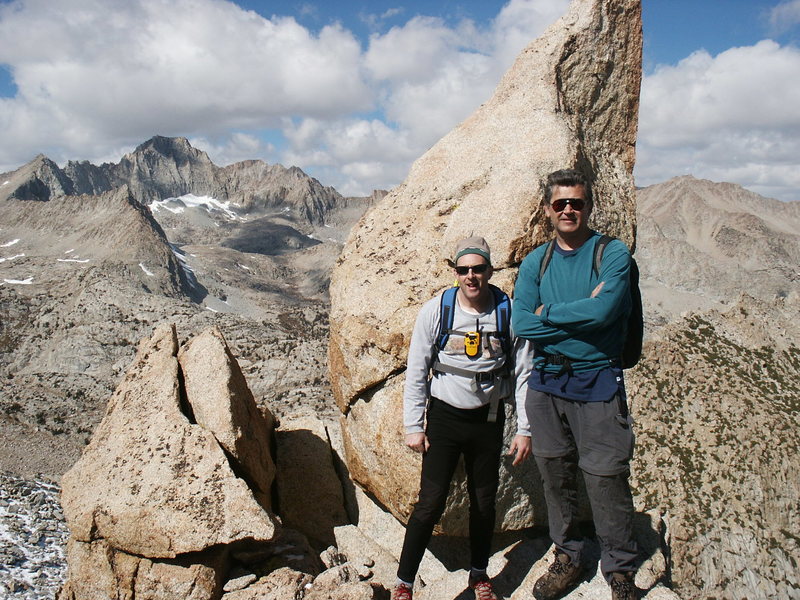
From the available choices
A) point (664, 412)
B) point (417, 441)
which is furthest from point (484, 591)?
point (664, 412)

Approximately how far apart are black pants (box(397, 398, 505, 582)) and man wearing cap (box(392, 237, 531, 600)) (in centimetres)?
1

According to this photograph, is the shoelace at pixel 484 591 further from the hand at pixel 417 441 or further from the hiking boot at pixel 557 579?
the hand at pixel 417 441

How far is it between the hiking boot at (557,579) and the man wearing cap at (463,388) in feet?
3.35

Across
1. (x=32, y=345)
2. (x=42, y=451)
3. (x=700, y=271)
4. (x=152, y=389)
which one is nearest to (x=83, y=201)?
(x=32, y=345)

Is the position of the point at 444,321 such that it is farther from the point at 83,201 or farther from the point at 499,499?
the point at 83,201

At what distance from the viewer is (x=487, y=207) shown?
903 cm

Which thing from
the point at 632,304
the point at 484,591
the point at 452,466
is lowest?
the point at 484,591

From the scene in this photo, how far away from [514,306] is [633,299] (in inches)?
50.4

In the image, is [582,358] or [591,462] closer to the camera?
[582,358]

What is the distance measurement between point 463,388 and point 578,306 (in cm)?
151

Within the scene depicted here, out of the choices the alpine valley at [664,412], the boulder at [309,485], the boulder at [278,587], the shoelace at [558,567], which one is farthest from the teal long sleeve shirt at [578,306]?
the boulder at [309,485]

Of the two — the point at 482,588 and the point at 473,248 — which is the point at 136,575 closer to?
the point at 482,588

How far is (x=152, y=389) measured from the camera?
944cm

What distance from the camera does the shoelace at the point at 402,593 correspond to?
6.38m
